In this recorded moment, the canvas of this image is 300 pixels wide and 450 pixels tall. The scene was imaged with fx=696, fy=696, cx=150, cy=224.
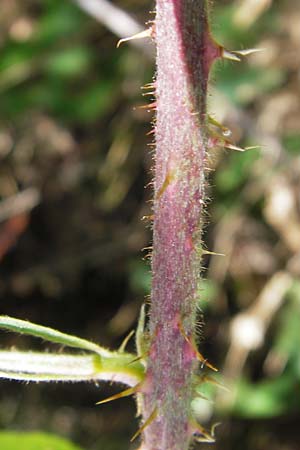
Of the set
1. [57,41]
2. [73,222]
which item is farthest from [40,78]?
[73,222]

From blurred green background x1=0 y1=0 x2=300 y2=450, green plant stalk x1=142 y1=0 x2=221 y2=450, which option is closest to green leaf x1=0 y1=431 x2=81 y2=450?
green plant stalk x1=142 y1=0 x2=221 y2=450

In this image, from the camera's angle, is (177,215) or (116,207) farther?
(116,207)

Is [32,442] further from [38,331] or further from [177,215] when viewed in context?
[177,215]

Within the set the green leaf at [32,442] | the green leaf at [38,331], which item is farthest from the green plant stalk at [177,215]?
the green leaf at [32,442]

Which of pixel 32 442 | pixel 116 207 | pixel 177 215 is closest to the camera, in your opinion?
pixel 177 215

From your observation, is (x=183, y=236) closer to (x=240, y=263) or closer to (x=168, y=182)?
(x=168, y=182)

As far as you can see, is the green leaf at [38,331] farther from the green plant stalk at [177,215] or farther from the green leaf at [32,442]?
the green leaf at [32,442]

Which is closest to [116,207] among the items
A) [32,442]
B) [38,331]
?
[32,442]
